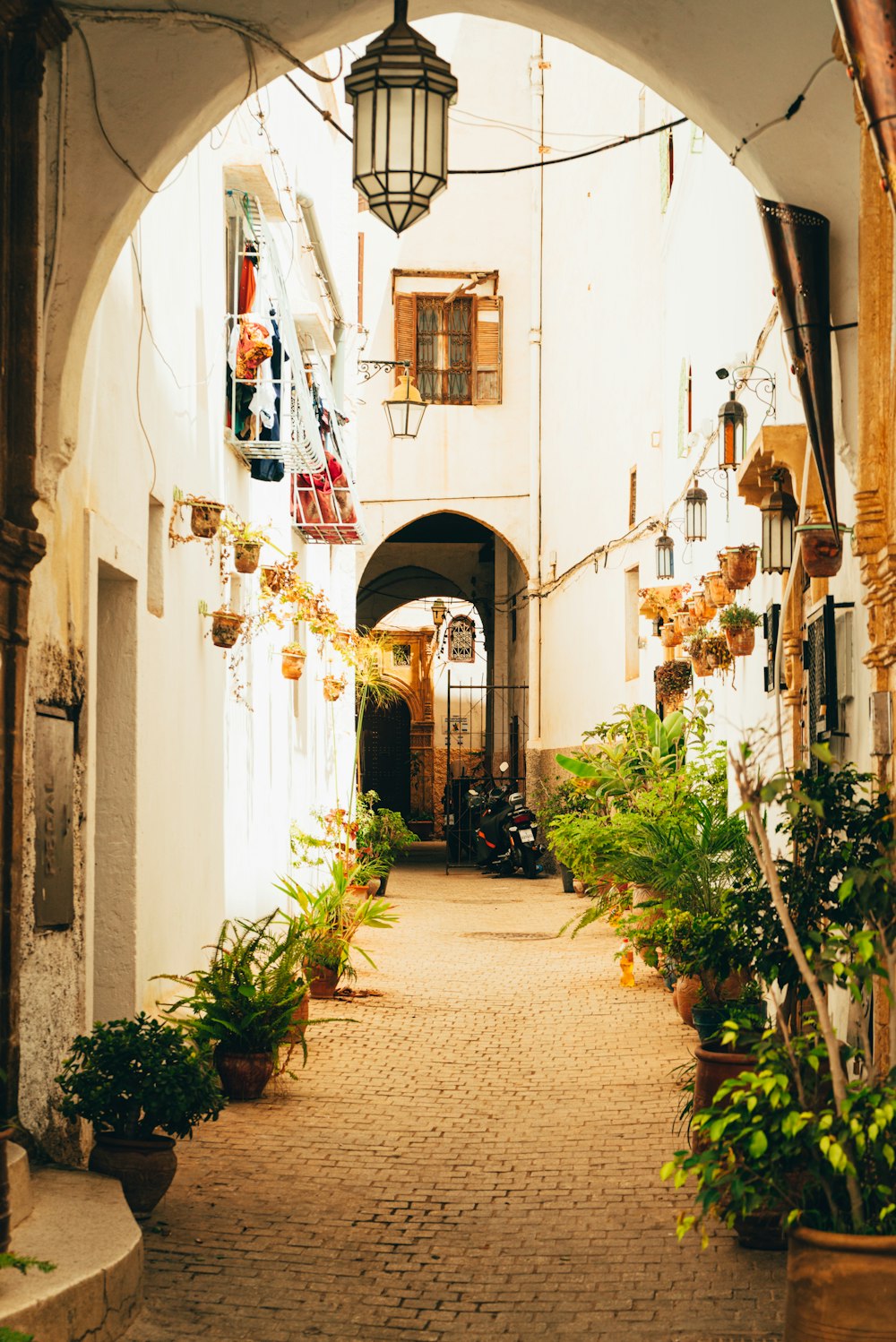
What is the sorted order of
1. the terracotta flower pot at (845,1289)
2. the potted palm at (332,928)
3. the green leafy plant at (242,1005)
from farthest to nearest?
the potted palm at (332,928)
the green leafy plant at (242,1005)
the terracotta flower pot at (845,1289)

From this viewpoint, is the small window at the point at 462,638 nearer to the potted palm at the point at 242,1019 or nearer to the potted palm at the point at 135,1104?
the potted palm at the point at 242,1019

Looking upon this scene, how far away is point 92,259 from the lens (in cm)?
568

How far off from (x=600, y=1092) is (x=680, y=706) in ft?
19.4

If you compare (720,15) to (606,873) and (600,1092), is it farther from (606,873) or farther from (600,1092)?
(606,873)

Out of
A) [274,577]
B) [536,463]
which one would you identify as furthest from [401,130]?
[536,463]

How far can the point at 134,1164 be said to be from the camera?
5.36m

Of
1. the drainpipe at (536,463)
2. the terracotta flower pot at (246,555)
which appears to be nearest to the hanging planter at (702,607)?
the terracotta flower pot at (246,555)

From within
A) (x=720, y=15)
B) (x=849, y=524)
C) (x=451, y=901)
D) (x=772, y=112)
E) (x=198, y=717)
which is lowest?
(x=451, y=901)

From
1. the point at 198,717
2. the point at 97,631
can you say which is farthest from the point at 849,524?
the point at 198,717

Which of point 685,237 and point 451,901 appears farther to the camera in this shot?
point 451,901

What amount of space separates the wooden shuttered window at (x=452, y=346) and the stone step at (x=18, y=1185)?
65.4ft

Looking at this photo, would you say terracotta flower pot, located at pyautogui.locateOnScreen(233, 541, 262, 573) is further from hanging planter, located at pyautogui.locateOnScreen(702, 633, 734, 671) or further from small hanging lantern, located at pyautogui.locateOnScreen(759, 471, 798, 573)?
small hanging lantern, located at pyautogui.locateOnScreen(759, 471, 798, 573)

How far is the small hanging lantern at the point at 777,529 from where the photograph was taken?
7.68 m

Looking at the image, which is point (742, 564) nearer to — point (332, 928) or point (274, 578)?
point (274, 578)
